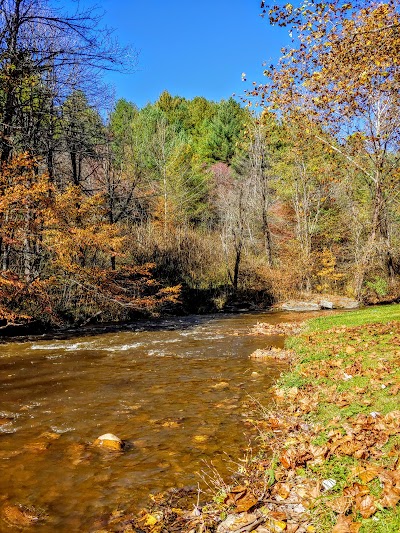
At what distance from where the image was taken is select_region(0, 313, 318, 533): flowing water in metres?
3.86

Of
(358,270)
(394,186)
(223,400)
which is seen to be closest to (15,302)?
(223,400)

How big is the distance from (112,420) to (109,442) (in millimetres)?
887

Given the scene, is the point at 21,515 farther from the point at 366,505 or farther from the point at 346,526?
the point at 366,505

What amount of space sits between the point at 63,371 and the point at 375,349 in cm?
622

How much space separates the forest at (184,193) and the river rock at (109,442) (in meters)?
7.14

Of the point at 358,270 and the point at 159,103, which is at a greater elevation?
the point at 159,103

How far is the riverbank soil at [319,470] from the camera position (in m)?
2.85

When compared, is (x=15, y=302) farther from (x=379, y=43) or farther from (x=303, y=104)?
(x=379, y=43)

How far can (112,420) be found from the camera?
225 inches

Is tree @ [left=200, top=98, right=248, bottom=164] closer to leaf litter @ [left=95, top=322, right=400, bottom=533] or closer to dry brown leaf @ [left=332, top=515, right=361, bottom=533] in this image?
leaf litter @ [left=95, top=322, right=400, bottom=533]

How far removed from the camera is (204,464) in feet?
14.2

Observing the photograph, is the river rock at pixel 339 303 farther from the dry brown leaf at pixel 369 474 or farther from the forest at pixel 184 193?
the dry brown leaf at pixel 369 474

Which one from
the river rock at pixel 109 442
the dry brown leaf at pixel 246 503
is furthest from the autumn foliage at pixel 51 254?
the dry brown leaf at pixel 246 503

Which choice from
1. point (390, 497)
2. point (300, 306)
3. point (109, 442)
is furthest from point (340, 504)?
point (300, 306)
